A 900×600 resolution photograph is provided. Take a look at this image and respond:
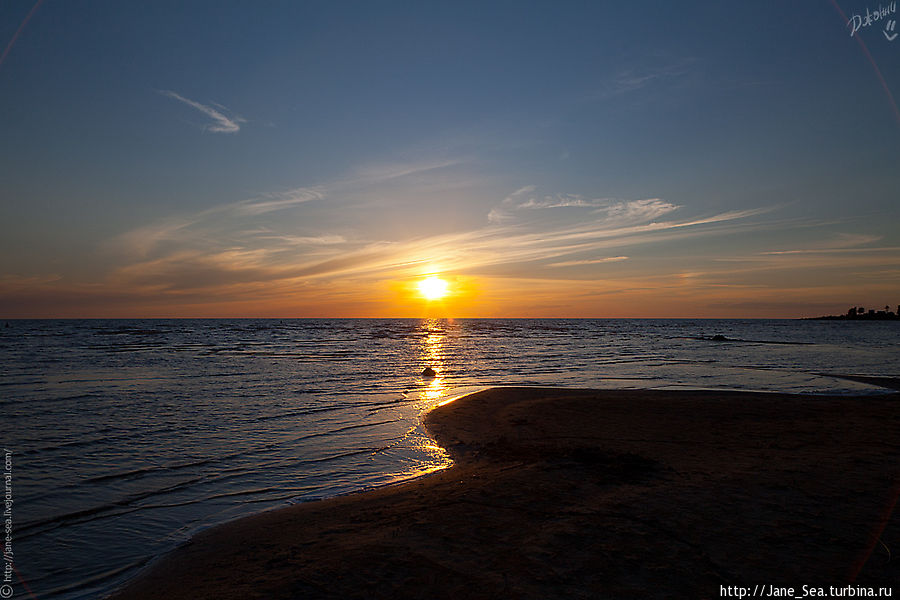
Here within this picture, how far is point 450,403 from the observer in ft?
59.3

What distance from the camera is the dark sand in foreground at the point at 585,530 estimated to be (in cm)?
502

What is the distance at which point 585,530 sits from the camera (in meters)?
6.14

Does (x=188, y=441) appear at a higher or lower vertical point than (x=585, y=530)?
lower

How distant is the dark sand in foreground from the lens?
16.5 feet
